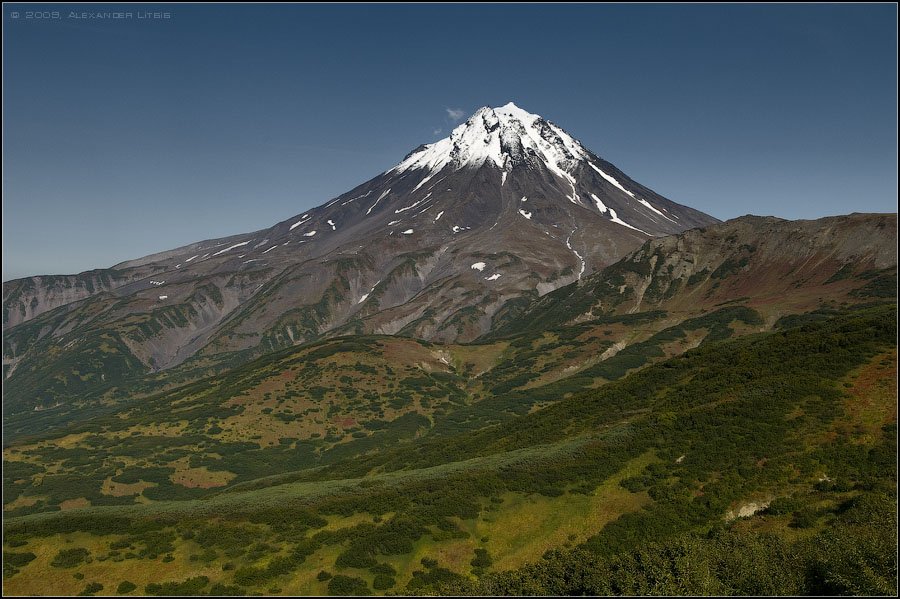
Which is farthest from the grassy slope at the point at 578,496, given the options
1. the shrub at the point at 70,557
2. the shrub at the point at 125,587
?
the shrub at the point at 125,587

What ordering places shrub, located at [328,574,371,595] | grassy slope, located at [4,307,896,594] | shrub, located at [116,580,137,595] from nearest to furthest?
1. shrub, located at [116,580,137,595]
2. shrub, located at [328,574,371,595]
3. grassy slope, located at [4,307,896,594]

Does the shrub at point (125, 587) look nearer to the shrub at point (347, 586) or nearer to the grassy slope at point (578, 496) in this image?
the grassy slope at point (578, 496)

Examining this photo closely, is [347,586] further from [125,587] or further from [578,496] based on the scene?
[578,496]

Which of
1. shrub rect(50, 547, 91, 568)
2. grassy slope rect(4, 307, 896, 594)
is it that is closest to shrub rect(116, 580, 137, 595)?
grassy slope rect(4, 307, 896, 594)

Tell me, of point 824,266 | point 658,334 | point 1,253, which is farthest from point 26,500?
point 824,266

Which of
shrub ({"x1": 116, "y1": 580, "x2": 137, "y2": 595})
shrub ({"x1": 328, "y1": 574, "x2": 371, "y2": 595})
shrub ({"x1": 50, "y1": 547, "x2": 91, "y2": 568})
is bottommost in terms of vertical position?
shrub ({"x1": 328, "y1": 574, "x2": 371, "y2": 595})

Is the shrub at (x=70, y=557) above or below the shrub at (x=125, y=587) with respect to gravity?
above

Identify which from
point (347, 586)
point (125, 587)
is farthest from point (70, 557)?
point (347, 586)

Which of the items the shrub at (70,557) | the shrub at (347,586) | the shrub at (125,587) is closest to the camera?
the shrub at (125,587)

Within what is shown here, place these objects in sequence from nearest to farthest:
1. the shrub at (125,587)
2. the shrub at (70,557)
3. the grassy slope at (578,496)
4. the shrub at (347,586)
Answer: the shrub at (125,587)
the shrub at (347,586)
the grassy slope at (578,496)
the shrub at (70,557)

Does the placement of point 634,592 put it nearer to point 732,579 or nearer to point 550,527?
point 732,579

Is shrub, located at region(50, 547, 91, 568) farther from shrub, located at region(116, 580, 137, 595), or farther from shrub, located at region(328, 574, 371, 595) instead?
shrub, located at region(328, 574, 371, 595)
